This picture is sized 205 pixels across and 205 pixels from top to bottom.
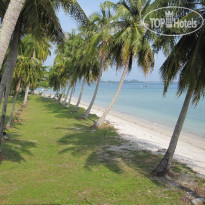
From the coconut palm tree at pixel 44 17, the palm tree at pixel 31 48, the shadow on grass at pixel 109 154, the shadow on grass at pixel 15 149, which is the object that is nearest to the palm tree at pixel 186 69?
the shadow on grass at pixel 109 154

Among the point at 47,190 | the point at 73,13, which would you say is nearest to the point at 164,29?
the point at 73,13

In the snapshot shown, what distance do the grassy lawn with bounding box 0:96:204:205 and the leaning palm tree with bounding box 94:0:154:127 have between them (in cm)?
516

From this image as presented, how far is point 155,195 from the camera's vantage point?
5309mm

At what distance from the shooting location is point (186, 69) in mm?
5293

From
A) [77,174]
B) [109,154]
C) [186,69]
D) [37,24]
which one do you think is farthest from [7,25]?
[109,154]

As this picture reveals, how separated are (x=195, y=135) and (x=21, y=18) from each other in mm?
15945

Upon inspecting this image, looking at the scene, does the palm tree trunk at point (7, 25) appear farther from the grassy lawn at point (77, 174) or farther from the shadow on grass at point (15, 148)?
the shadow on grass at point (15, 148)

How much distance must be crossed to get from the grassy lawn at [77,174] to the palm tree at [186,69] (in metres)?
1.06

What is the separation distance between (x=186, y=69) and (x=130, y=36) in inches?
287

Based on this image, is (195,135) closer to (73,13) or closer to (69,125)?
(69,125)

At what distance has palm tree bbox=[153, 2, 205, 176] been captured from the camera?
5.17 metres

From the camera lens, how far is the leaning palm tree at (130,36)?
465 inches

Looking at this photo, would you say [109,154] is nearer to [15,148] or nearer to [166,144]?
[15,148]

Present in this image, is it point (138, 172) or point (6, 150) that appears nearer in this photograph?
point (138, 172)
